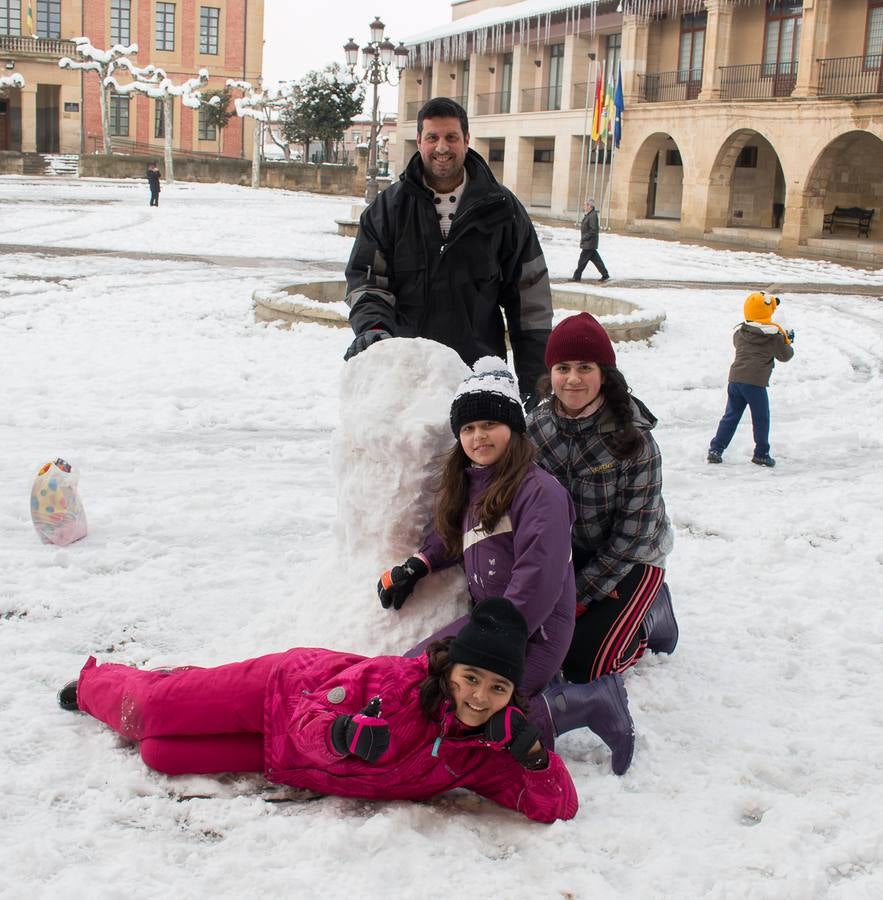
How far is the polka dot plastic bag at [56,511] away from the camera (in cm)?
497

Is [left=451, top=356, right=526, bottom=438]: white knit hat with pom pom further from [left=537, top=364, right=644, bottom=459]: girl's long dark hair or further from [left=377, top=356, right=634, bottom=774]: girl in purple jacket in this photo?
[left=537, top=364, right=644, bottom=459]: girl's long dark hair

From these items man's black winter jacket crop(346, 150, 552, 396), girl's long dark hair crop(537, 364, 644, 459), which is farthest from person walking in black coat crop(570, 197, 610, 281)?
girl's long dark hair crop(537, 364, 644, 459)

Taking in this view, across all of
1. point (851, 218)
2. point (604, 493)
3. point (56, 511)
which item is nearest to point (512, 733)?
point (604, 493)

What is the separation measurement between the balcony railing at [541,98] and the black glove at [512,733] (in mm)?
39047

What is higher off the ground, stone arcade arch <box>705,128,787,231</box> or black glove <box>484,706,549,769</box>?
stone arcade arch <box>705,128,787,231</box>

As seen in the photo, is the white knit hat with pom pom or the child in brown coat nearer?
the white knit hat with pom pom

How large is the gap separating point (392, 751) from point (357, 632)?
72 cm

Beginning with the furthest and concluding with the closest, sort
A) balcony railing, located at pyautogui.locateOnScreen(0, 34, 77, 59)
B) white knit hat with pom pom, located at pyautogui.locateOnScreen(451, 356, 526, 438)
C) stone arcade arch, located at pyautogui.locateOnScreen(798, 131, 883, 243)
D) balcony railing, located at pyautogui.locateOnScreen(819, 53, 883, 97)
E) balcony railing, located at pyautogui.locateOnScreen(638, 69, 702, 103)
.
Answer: balcony railing, located at pyautogui.locateOnScreen(0, 34, 77, 59), balcony railing, located at pyautogui.locateOnScreen(638, 69, 702, 103), stone arcade arch, located at pyautogui.locateOnScreen(798, 131, 883, 243), balcony railing, located at pyautogui.locateOnScreen(819, 53, 883, 97), white knit hat with pom pom, located at pyautogui.locateOnScreen(451, 356, 526, 438)

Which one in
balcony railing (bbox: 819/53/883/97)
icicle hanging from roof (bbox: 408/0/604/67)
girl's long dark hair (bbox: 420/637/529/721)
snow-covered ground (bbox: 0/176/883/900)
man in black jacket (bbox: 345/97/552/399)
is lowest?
snow-covered ground (bbox: 0/176/883/900)

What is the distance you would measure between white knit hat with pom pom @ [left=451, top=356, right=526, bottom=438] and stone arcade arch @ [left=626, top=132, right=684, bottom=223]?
32.3 m

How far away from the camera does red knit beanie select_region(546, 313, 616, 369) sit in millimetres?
3479

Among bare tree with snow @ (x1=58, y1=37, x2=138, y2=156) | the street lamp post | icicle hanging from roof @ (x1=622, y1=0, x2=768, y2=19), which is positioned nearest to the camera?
the street lamp post

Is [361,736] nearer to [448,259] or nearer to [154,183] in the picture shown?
[448,259]

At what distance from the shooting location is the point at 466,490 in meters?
3.32
